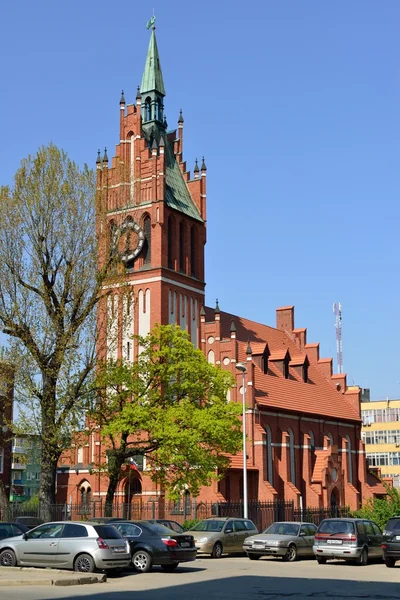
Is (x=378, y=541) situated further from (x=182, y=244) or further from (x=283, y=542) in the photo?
(x=182, y=244)

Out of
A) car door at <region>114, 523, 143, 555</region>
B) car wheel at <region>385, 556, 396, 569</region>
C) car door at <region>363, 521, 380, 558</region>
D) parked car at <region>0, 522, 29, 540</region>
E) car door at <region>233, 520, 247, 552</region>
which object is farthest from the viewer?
car door at <region>233, 520, 247, 552</region>

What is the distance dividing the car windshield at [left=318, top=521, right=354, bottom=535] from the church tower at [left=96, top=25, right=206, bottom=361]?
1881 cm

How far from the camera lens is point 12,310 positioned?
34219mm

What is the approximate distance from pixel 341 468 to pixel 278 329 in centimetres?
1373

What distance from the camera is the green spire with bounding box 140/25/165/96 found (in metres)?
54.6

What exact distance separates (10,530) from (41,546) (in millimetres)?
3957

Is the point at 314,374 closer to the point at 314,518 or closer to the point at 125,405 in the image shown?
the point at 314,518

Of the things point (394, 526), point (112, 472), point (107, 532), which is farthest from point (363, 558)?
point (112, 472)

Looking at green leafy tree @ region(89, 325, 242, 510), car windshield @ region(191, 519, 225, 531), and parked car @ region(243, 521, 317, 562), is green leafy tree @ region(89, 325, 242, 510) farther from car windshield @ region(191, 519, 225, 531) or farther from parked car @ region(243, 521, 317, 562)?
parked car @ region(243, 521, 317, 562)

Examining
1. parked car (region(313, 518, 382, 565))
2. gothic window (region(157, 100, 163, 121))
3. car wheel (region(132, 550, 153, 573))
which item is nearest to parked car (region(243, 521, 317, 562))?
parked car (region(313, 518, 382, 565))

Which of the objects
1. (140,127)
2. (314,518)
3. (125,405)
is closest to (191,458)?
(125,405)

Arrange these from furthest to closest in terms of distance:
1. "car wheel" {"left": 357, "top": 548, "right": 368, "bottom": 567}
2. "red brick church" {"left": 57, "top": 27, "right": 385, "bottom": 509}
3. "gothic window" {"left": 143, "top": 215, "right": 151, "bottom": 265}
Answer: "gothic window" {"left": 143, "top": 215, "right": 151, "bottom": 265} < "red brick church" {"left": 57, "top": 27, "right": 385, "bottom": 509} < "car wheel" {"left": 357, "top": 548, "right": 368, "bottom": 567}

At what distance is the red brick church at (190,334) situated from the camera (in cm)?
4697

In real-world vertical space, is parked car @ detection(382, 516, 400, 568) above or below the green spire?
below
